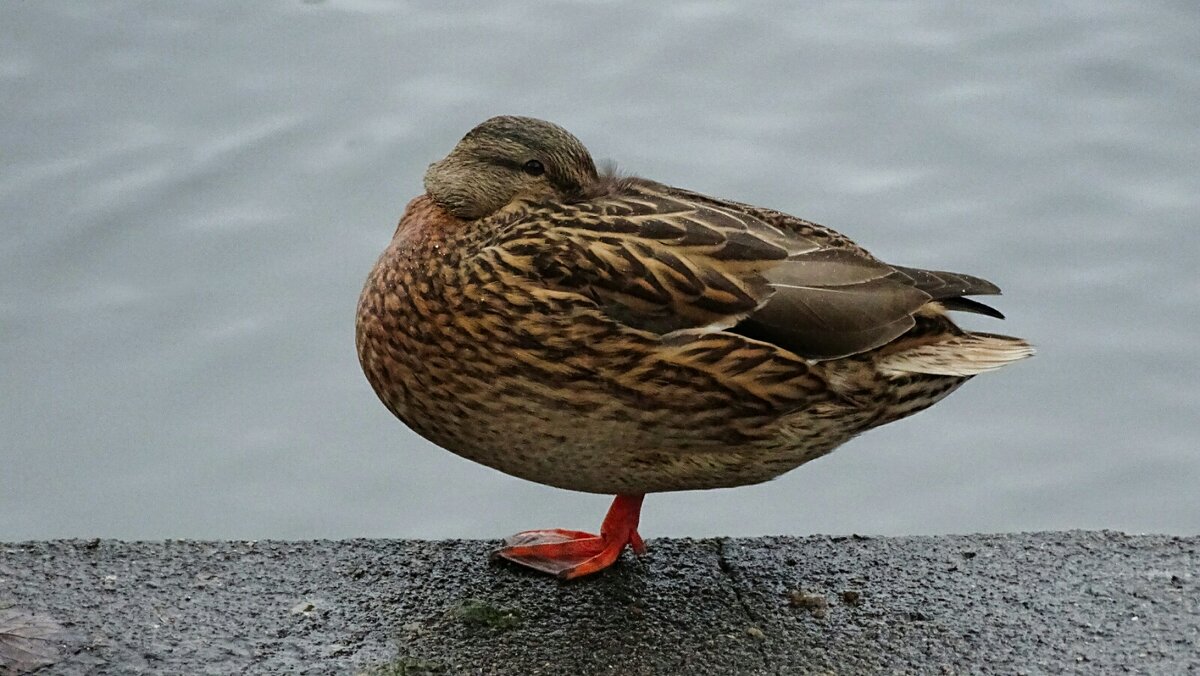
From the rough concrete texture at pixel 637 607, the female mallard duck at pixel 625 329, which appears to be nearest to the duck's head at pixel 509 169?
the female mallard duck at pixel 625 329

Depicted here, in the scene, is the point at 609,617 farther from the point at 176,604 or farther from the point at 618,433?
the point at 176,604

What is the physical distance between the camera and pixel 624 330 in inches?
159

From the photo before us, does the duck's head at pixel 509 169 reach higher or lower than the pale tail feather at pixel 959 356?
higher

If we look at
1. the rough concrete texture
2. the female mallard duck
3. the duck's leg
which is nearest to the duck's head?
the female mallard duck

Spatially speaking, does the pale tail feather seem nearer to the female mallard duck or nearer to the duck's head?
the female mallard duck

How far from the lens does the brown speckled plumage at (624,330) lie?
4.05 meters

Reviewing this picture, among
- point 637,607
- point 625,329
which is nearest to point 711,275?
point 625,329

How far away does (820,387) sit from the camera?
4188mm

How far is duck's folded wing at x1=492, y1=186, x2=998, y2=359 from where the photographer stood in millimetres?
4059

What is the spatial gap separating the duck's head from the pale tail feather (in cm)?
90

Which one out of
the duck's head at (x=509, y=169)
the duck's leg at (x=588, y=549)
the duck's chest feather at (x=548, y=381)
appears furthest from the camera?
the duck's leg at (x=588, y=549)

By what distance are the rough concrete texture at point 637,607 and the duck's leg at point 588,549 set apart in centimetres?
4

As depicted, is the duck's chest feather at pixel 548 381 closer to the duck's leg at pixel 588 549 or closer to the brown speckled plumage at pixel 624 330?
the brown speckled plumage at pixel 624 330

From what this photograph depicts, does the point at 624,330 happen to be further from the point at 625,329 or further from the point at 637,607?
the point at 637,607
